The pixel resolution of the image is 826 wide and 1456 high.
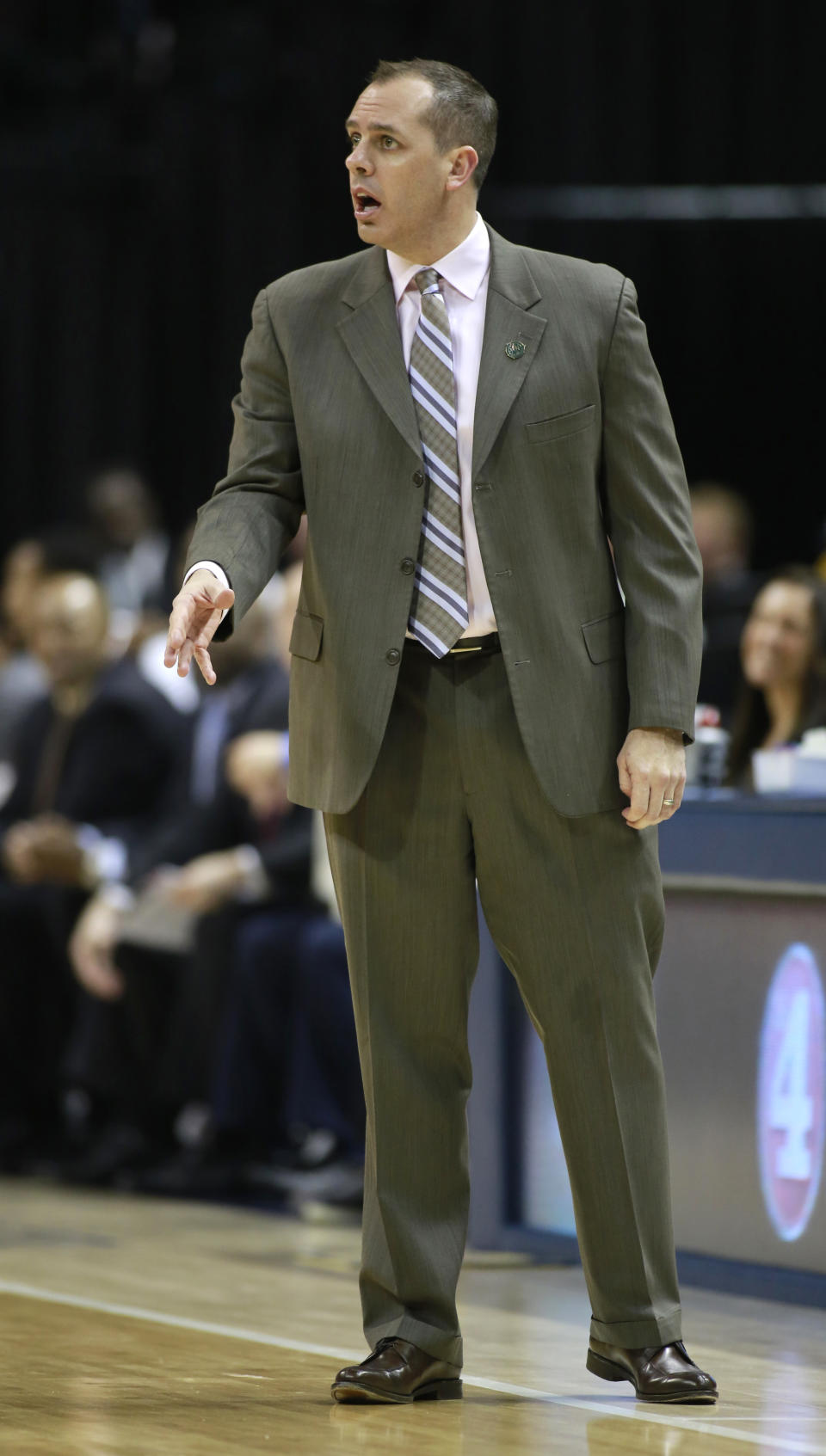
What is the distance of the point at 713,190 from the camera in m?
8.55

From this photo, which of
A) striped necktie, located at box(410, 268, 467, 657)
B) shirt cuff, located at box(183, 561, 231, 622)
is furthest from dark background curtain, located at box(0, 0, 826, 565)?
shirt cuff, located at box(183, 561, 231, 622)

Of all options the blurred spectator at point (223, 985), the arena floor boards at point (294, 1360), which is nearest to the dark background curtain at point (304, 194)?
the blurred spectator at point (223, 985)

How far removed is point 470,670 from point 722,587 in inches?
157

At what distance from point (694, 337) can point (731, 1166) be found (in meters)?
5.60

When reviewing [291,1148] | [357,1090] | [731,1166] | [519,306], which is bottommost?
[291,1148]

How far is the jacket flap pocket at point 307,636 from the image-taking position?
272 centimetres

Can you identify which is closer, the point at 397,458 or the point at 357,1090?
the point at 397,458

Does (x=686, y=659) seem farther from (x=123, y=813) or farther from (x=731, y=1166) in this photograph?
(x=123, y=813)

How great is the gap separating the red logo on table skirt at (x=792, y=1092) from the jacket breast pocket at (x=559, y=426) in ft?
4.35

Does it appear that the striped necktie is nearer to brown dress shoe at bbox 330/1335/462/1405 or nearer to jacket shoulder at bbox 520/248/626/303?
jacket shoulder at bbox 520/248/626/303

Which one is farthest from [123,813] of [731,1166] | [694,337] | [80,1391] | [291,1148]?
[694,337]

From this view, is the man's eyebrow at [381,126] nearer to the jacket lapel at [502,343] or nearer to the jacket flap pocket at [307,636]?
the jacket lapel at [502,343]

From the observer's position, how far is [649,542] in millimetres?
2672

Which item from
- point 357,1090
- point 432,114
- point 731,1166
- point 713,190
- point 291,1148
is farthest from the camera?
point 713,190
